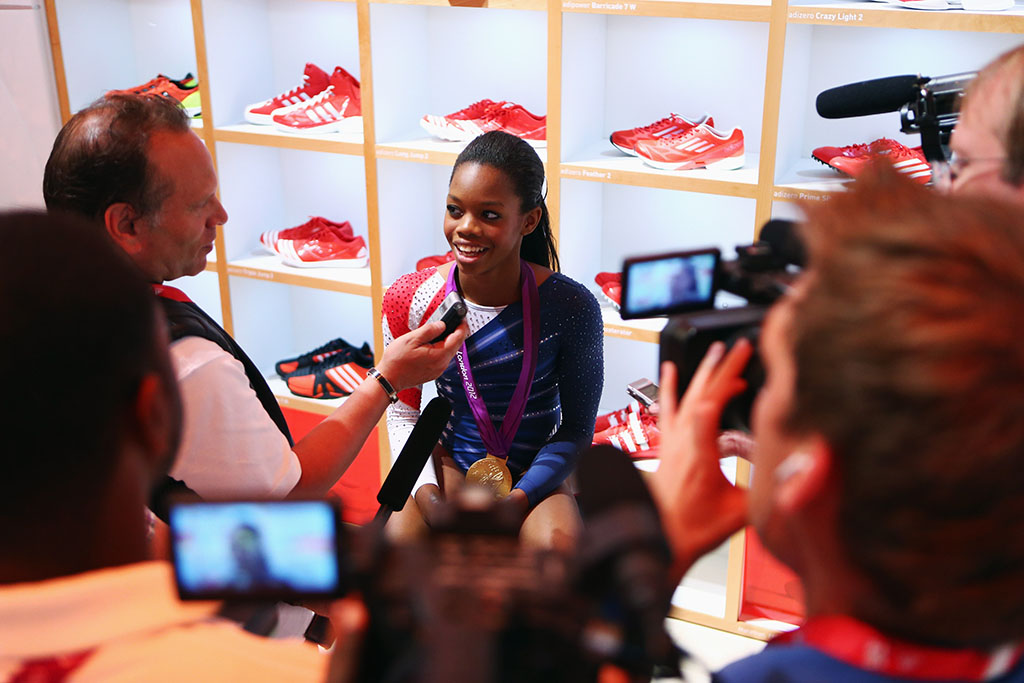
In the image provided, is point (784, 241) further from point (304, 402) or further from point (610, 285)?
point (304, 402)

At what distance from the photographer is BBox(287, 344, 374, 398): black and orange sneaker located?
2.87m

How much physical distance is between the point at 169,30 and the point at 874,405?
3.24 metres

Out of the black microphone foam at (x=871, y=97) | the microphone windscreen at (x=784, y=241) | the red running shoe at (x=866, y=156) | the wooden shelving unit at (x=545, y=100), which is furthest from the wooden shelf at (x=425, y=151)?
the microphone windscreen at (x=784, y=241)

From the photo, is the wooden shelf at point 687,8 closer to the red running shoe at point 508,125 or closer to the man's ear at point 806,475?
the red running shoe at point 508,125

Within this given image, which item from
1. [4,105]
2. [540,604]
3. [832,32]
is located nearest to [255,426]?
[540,604]

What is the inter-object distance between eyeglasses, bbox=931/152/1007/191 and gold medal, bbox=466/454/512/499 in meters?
1.10

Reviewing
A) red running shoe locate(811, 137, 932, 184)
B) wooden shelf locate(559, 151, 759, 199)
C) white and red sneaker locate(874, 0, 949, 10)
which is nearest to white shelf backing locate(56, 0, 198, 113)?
wooden shelf locate(559, 151, 759, 199)

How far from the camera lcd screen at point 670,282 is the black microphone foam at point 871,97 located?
2.24ft

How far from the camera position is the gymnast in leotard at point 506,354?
1.93 metres

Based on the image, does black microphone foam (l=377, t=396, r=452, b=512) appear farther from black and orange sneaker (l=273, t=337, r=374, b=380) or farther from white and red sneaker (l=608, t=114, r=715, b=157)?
black and orange sneaker (l=273, t=337, r=374, b=380)

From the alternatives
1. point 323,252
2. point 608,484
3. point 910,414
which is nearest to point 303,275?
point 323,252

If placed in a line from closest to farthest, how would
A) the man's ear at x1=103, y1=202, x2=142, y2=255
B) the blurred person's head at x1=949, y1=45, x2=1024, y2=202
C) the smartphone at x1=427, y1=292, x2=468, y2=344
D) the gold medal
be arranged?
the blurred person's head at x1=949, y1=45, x2=1024, y2=202 < the man's ear at x1=103, y1=202, x2=142, y2=255 < the smartphone at x1=427, y1=292, x2=468, y2=344 < the gold medal

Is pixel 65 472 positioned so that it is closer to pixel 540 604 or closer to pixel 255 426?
pixel 540 604

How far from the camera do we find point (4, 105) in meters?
2.92
